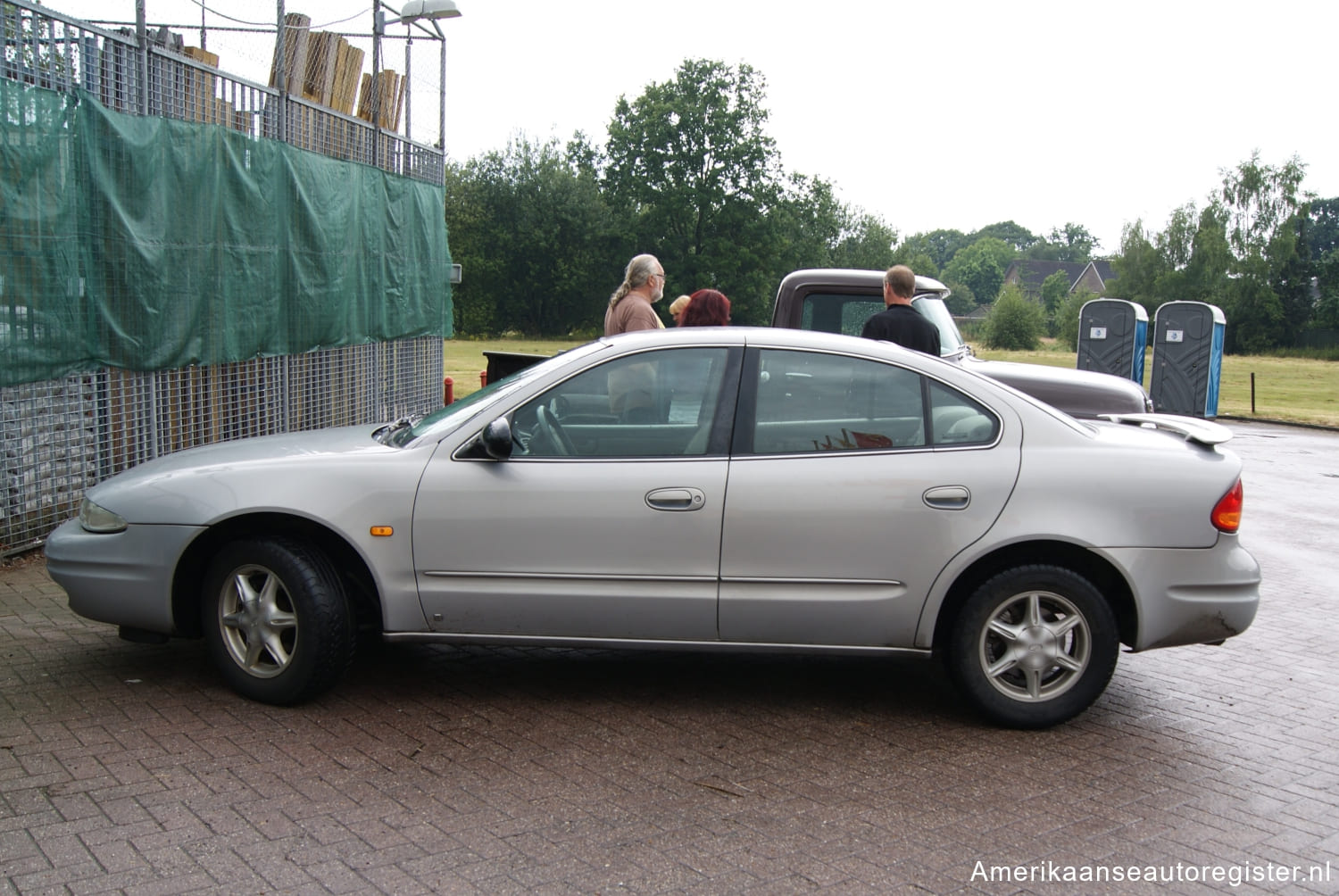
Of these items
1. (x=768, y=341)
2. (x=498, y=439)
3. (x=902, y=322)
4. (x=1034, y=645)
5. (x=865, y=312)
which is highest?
(x=865, y=312)

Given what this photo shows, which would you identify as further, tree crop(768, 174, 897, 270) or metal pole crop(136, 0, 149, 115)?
tree crop(768, 174, 897, 270)

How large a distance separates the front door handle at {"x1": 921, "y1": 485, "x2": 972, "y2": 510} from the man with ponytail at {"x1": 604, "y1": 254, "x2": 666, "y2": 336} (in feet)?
12.0

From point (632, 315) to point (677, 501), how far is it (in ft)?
11.8

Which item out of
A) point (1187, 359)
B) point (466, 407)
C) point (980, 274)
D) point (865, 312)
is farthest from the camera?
point (980, 274)

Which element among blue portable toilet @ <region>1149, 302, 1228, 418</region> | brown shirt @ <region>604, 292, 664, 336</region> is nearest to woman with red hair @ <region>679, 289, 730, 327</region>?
brown shirt @ <region>604, 292, 664, 336</region>

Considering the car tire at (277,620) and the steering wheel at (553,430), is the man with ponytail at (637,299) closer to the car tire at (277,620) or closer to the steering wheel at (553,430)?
the steering wheel at (553,430)

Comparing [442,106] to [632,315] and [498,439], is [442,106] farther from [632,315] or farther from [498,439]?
[498,439]

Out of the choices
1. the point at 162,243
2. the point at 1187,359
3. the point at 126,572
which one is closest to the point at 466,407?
the point at 126,572

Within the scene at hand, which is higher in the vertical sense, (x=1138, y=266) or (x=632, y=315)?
(x=1138, y=266)

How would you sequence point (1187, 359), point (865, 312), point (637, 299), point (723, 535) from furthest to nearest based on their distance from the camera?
point (1187, 359), point (865, 312), point (637, 299), point (723, 535)

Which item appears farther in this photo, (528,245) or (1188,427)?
(528,245)

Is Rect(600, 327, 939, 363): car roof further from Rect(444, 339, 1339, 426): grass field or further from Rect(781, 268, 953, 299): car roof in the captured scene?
Rect(444, 339, 1339, 426): grass field

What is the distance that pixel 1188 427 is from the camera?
518cm

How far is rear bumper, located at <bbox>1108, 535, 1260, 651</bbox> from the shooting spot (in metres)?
4.63
